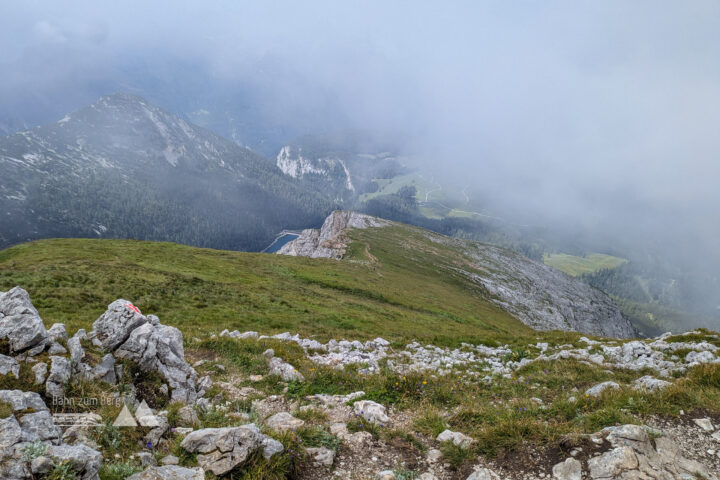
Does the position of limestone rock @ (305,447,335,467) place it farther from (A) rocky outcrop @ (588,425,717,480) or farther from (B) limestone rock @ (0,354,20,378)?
(B) limestone rock @ (0,354,20,378)

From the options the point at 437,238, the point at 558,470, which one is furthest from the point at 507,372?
the point at 437,238

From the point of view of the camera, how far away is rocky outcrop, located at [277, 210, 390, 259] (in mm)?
104875

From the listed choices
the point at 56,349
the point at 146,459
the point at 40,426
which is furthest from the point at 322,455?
the point at 56,349

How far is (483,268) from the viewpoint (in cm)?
12875

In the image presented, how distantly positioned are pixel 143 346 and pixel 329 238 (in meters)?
114

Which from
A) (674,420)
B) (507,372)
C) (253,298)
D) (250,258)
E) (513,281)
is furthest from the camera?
(513,281)

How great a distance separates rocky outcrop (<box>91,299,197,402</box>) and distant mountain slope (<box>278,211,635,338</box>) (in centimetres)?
7295

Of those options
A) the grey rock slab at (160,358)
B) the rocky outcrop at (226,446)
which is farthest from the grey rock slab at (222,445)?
the grey rock slab at (160,358)

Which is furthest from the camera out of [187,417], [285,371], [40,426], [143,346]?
[285,371]

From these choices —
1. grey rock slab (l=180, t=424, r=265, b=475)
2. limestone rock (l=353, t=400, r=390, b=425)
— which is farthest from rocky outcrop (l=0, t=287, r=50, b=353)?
limestone rock (l=353, t=400, r=390, b=425)

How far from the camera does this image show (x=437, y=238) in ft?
538

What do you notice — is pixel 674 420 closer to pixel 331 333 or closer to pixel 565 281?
pixel 331 333

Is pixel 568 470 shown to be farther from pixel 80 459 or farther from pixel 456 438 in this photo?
pixel 80 459

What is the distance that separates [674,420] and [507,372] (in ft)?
22.7
